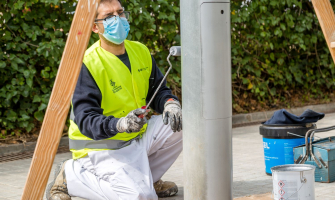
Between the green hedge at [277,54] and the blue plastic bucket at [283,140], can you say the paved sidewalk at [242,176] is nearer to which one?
the blue plastic bucket at [283,140]

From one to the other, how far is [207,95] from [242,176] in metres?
1.94

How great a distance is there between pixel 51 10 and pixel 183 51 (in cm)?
379

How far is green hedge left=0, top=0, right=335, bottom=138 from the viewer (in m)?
6.02

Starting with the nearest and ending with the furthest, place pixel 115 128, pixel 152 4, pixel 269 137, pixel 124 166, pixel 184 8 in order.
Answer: pixel 184 8
pixel 115 128
pixel 124 166
pixel 269 137
pixel 152 4

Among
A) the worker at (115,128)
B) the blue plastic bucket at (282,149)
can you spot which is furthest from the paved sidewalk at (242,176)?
the worker at (115,128)

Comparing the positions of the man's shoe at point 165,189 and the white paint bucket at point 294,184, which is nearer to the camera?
the white paint bucket at point 294,184

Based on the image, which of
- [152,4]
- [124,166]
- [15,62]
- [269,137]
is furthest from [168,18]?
[124,166]

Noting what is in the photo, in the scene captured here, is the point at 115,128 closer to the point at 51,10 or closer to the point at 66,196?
the point at 66,196

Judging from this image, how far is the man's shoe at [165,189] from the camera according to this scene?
3.96 m

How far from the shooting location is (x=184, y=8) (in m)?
2.92

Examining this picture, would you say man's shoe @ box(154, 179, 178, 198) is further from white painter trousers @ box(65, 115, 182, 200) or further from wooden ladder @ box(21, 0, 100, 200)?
wooden ladder @ box(21, 0, 100, 200)

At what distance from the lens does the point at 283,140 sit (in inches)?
170

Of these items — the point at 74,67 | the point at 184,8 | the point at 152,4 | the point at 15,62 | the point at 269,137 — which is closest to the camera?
the point at 74,67

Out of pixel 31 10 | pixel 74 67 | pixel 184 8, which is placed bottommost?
pixel 74 67
